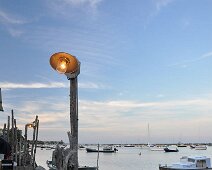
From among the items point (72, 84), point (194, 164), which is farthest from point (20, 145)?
point (194, 164)

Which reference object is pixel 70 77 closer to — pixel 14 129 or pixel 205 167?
pixel 14 129

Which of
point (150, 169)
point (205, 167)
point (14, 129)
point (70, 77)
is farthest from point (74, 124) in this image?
point (150, 169)

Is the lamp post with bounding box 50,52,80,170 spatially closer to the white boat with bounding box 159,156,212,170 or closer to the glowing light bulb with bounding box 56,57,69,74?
the glowing light bulb with bounding box 56,57,69,74

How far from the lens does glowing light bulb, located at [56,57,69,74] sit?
4656 mm

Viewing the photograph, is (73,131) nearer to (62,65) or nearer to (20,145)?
(62,65)

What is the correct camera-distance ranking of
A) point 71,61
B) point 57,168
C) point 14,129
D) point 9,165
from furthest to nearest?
point 14,129
point 9,165
point 57,168
point 71,61

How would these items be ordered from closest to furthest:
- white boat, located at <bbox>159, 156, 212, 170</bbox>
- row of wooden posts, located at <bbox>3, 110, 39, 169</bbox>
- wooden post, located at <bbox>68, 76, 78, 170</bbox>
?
wooden post, located at <bbox>68, 76, 78, 170</bbox> → row of wooden posts, located at <bbox>3, 110, 39, 169</bbox> → white boat, located at <bbox>159, 156, 212, 170</bbox>

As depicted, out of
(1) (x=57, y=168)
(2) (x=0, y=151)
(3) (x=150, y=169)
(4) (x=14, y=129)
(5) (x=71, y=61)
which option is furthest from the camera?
(3) (x=150, y=169)

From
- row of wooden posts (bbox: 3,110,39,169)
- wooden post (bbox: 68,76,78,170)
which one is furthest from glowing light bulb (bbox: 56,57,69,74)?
row of wooden posts (bbox: 3,110,39,169)

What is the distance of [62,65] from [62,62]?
0.04 m

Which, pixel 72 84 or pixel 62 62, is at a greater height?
pixel 62 62

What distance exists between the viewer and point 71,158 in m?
4.88

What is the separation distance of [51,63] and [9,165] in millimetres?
10336

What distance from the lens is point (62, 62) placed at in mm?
4656
